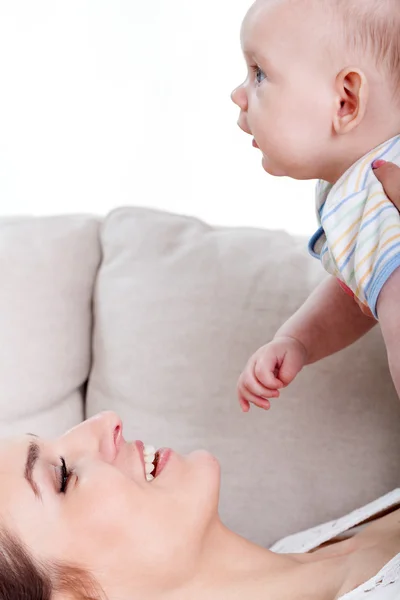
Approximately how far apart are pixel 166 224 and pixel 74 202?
40.1 inches

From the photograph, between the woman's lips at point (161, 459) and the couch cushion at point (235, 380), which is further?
the couch cushion at point (235, 380)

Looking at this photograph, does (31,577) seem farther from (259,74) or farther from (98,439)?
(259,74)

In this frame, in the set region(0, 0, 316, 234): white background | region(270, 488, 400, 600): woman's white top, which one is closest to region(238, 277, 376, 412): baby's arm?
region(270, 488, 400, 600): woman's white top

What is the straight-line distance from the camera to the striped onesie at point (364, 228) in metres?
1.09

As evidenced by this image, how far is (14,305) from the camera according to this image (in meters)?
1.79

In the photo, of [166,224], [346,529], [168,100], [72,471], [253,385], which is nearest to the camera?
[72,471]

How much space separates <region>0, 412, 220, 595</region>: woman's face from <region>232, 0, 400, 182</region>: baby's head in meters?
0.51

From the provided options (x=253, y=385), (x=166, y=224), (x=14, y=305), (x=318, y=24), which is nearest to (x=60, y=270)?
(x=14, y=305)

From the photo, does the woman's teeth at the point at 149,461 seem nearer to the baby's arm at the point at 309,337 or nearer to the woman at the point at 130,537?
the woman at the point at 130,537

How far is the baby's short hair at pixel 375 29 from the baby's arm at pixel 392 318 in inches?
10.5

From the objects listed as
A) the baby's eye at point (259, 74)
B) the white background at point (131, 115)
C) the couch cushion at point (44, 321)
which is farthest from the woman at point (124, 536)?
the white background at point (131, 115)

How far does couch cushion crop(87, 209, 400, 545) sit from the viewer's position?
166 centimetres

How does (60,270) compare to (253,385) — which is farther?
(60,270)

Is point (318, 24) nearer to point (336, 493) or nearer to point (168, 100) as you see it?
point (336, 493)
